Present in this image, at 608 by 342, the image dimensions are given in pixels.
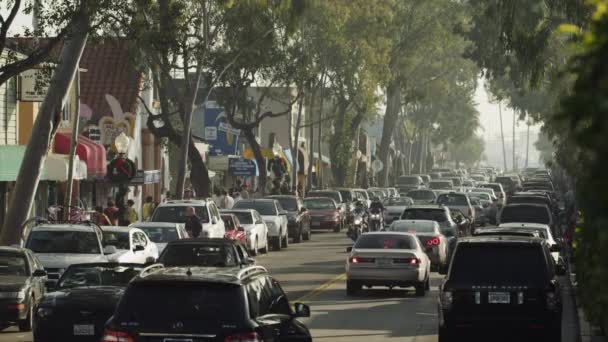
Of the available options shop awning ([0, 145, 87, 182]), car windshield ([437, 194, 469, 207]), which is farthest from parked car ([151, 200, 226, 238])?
car windshield ([437, 194, 469, 207])

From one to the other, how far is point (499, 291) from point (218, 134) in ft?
176

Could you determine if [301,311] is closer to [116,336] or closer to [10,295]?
[116,336]

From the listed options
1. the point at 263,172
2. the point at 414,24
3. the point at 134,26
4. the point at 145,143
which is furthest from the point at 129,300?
the point at 414,24

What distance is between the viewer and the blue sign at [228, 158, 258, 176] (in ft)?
225

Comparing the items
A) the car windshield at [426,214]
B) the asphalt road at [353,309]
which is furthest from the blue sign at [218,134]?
the car windshield at [426,214]

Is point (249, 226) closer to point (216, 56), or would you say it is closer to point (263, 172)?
point (216, 56)

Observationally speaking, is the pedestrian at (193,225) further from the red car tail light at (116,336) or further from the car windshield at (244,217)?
the red car tail light at (116,336)

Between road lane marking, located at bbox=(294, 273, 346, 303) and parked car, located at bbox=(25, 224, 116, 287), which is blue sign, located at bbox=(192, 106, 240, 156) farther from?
parked car, located at bbox=(25, 224, 116, 287)

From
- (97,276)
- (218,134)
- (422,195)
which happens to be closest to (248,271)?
(97,276)

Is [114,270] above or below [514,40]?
below

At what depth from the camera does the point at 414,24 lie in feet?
321

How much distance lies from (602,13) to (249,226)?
38.9m

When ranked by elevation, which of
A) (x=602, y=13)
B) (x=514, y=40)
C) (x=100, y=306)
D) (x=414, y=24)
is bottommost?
(x=100, y=306)

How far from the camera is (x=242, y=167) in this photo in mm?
68938
